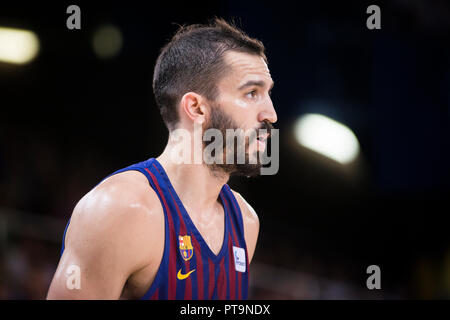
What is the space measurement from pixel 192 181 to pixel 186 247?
29 centimetres

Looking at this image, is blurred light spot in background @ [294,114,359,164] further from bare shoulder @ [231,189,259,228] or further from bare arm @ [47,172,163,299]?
bare arm @ [47,172,163,299]

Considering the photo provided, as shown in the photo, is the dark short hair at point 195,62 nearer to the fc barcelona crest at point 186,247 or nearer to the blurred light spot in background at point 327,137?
the fc barcelona crest at point 186,247

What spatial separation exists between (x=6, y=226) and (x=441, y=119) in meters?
4.60

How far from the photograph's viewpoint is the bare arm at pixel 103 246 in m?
1.53

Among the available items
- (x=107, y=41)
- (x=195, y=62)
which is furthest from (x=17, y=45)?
(x=195, y=62)

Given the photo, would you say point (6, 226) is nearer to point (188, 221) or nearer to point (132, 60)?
point (132, 60)

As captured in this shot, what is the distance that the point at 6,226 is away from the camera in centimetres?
405

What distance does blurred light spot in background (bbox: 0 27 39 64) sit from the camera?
476 cm

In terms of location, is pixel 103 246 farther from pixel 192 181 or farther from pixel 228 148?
pixel 228 148

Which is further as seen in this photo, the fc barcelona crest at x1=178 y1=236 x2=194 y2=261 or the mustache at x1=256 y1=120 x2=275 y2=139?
the mustache at x1=256 y1=120 x2=275 y2=139

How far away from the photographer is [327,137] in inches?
221

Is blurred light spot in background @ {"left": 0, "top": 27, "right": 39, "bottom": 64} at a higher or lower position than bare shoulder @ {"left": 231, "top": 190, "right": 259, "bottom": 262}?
higher

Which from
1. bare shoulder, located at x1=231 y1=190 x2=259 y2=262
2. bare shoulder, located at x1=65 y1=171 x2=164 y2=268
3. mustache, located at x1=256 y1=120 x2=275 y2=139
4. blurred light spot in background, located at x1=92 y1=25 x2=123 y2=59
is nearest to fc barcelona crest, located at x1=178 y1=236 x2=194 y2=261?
bare shoulder, located at x1=65 y1=171 x2=164 y2=268
